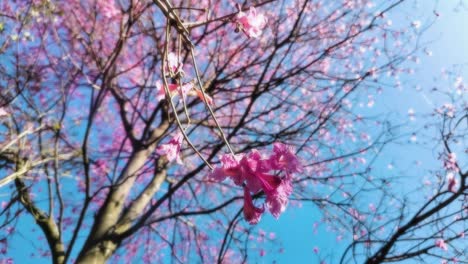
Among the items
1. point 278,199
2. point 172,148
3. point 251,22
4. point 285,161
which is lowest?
point 278,199

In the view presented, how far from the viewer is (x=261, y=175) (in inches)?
59.2

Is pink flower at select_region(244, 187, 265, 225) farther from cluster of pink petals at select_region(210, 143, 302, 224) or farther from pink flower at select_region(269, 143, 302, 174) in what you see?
pink flower at select_region(269, 143, 302, 174)

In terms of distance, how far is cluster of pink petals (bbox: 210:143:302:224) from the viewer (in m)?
1.47

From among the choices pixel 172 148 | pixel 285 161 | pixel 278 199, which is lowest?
pixel 278 199

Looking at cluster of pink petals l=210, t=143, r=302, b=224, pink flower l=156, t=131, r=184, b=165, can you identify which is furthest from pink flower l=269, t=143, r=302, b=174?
pink flower l=156, t=131, r=184, b=165

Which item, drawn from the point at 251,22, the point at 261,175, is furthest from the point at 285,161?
the point at 251,22

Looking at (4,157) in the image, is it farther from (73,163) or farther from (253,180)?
(253,180)

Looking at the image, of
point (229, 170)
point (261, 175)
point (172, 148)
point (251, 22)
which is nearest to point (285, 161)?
point (261, 175)

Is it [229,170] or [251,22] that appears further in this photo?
[251,22]

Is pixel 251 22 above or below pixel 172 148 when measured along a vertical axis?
above

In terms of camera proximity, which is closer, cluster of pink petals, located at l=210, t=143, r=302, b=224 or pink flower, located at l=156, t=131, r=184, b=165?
cluster of pink petals, located at l=210, t=143, r=302, b=224

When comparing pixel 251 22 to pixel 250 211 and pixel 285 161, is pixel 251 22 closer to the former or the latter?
pixel 285 161

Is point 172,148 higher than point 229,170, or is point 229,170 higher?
point 172,148

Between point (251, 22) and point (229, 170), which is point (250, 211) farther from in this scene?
point (251, 22)
